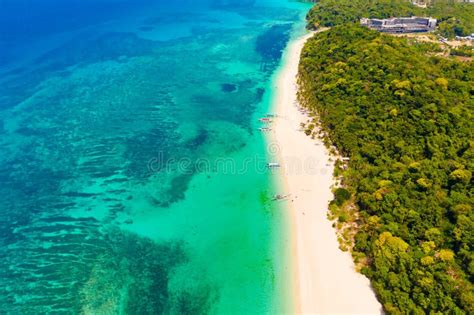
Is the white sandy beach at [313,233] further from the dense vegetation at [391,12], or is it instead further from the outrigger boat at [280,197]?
the dense vegetation at [391,12]

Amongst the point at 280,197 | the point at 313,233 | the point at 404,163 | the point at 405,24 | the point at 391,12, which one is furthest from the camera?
the point at 391,12

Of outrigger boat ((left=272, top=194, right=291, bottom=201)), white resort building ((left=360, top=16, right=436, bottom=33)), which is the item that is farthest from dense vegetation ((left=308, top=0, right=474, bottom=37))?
outrigger boat ((left=272, top=194, right=291, bottom=201))

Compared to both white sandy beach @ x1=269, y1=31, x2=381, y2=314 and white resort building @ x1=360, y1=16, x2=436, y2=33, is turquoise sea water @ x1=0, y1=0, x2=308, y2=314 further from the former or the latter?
white resort building @ x1=360, y1=16, x2=436, y2=33

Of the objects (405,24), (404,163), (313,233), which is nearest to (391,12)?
(405,24)

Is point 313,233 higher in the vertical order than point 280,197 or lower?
lower

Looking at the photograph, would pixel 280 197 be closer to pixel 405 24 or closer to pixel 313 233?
pixel 313 233
